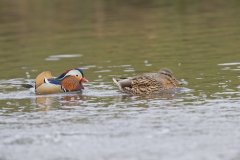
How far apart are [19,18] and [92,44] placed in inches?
351

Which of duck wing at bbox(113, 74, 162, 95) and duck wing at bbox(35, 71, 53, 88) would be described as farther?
duck wing at bbox(35, 71, 53, 88)

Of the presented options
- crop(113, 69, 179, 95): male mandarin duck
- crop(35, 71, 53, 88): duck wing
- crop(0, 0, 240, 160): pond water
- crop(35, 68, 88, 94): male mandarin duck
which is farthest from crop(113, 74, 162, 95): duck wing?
crop(35, 71, 53, 88): duck wing

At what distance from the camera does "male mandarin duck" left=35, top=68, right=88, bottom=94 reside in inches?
506

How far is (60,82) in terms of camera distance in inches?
506

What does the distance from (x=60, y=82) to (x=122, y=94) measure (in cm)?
101

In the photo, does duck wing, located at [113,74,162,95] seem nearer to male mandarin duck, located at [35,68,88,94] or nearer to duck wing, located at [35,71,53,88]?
male mandarin duck, located at [35,68,88,94]

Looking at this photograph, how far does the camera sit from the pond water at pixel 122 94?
8922 mm

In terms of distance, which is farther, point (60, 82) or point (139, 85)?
point (60, 82)

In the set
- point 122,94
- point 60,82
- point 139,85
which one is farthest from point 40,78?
point 139,85

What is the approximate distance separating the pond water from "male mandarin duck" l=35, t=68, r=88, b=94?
0.16m

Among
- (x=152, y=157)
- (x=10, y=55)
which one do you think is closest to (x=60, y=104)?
(x=152, y=157)

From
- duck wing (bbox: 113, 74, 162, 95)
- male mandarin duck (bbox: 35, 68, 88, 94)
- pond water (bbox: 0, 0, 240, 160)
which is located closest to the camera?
pond water (bbox: 0, 0, 240, 160)

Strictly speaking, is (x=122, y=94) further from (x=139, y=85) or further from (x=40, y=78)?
(x=40, y=78)

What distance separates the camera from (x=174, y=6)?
28281 millimetres
